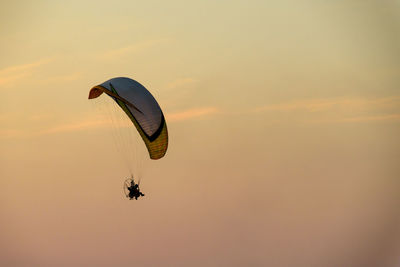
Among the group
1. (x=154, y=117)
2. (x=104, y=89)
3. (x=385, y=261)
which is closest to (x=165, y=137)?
(x=154, y=117)

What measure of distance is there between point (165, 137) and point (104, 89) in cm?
448

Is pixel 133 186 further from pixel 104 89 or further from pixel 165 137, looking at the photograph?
pixel 104 89

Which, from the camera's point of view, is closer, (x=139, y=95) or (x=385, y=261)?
(x=139, y=95)

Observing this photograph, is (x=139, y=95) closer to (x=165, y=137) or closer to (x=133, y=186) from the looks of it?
(x=165, y=137)

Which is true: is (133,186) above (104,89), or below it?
below

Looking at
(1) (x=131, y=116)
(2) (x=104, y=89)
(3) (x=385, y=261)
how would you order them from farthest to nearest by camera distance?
(3) (x=385, y=261)
(1) (x=131, y=116)
(2) (x=104, y=89)

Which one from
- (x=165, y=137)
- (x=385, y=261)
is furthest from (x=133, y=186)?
(x=385, y=261)

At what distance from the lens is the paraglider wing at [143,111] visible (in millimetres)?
36188

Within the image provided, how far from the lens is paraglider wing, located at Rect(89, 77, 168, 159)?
36.2m

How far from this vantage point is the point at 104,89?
34781 millimetres

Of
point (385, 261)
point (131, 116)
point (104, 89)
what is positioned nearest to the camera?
point (104, 89)

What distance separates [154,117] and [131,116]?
1266 mm

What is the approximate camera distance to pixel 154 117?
3688 centimetres

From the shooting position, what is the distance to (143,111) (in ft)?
120
